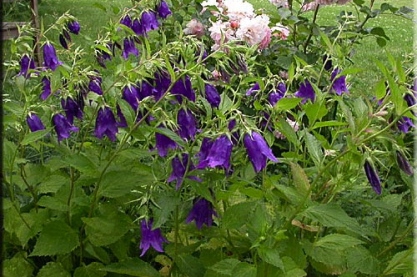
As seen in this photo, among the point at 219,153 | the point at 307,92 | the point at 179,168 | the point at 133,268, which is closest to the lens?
the point at 219,153

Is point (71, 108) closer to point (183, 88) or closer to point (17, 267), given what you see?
point (183, 88)

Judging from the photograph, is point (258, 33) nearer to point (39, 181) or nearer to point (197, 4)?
point (197, 4)

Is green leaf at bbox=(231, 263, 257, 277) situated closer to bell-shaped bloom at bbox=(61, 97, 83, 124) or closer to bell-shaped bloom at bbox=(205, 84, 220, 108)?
bell-shaped bloom at bbox=(205, 84, 220, 108)

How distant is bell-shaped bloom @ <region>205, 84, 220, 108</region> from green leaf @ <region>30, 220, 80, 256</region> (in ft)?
1.39

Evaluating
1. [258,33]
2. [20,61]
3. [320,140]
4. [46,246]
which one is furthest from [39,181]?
[258,33]

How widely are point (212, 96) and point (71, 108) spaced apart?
32 centimetres

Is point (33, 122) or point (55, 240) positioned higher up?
point (33, 122)

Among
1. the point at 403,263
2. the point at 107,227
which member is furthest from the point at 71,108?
the point at 403,263

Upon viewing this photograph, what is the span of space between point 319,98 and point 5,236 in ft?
2.75

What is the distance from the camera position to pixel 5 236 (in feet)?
5.36

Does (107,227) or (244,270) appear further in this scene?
(107,227)

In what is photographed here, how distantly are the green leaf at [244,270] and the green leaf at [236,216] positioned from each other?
86mm

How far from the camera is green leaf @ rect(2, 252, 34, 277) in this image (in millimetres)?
1549

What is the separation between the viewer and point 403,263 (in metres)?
1.46
